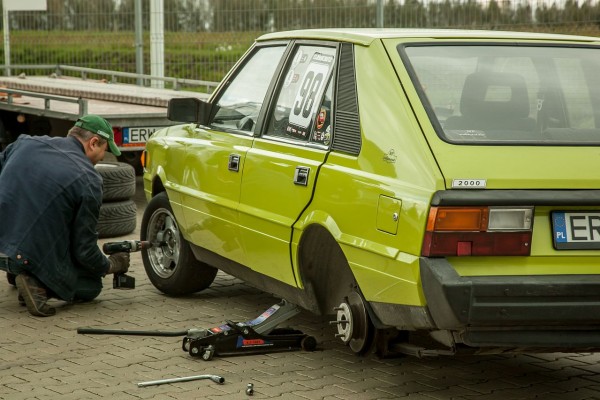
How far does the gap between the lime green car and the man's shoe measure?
48.5 inches

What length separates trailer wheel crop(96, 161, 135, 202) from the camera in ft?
33.5

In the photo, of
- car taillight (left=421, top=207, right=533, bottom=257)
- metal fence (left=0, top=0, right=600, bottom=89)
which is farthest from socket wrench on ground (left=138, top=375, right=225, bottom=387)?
metal fence (left=0, top=0, right=600, bottom=89)

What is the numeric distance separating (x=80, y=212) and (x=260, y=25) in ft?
25.6

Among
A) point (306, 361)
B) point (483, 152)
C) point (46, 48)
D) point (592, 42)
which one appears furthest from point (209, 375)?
point (46, 48)

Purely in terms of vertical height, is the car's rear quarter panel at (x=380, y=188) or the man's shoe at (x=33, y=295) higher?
the car's rear quarter panel at (x=380, y=188)

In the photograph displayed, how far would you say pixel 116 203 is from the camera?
10.4m

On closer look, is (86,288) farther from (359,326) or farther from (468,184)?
(468,184)

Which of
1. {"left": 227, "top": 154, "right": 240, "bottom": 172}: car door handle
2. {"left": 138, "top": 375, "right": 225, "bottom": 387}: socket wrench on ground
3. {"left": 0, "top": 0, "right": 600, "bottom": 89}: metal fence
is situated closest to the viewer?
{"left": 138, "top": 375, "right": 225, "bottom": 387}: socket wrench on ground

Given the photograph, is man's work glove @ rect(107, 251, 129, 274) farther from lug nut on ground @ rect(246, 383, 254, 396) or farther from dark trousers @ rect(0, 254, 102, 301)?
lug nut on ground @ rect(246, 383, 254, 396)

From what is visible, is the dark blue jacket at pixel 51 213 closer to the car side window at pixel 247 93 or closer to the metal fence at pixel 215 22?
the car side window at pixel 247 93

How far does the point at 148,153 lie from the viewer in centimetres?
820

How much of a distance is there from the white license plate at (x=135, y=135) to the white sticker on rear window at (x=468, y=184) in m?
7.18

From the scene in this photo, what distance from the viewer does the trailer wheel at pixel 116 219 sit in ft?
33.8

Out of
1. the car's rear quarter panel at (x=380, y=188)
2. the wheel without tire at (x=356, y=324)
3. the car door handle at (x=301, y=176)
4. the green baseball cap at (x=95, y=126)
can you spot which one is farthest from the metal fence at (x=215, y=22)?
the wheel without tire at (x=356, y=324)
